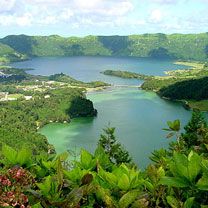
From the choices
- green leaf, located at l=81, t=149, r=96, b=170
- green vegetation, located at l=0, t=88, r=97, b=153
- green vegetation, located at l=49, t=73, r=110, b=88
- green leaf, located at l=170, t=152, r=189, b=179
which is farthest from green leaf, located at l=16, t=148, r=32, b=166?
green vegetation, located at l=49, t=73, r=110, b=88

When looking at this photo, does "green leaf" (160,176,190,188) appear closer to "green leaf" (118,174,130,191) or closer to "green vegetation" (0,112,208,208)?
"green vegetation" (0,112,208,208)

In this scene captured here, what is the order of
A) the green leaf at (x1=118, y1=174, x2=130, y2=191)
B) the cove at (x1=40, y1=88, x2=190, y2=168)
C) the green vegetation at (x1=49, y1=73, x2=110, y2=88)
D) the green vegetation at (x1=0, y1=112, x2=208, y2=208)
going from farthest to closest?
the green vegetation at (x1=49, y1=73, x2=110, y2=88)
the cove at (x1=40, y1=88, x2=190, y2=168)
the green leaf at (x1=118, y1=174, x2=130, y2=191)
the green vegetation at (x1=0, y1=112, x2=208, y2=208)

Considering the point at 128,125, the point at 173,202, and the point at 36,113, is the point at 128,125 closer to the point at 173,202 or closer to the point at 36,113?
the point at 36,113

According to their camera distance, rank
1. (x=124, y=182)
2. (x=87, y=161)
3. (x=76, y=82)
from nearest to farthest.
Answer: (x=124, y=182), (x=87, y=161), (x=76, y=82)

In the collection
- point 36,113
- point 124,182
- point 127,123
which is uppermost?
point 124,182

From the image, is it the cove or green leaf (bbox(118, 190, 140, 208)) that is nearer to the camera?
green leaf (bbox(118, 190, 140, 208))

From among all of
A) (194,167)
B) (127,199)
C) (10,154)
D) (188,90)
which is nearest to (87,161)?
(10,154)

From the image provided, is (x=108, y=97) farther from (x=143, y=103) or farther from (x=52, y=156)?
(x=52, y=156)

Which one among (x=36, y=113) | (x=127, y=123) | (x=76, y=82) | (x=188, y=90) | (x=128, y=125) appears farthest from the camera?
(x=76, y=82)

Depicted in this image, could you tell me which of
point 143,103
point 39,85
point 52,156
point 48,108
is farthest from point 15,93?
point 52,156

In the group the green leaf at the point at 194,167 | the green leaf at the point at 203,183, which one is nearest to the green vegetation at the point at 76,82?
the green leaf at the point at 194,167

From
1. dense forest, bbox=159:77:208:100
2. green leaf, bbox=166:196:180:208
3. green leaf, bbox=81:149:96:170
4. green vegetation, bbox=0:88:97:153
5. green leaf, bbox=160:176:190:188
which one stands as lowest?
green vegetation, bbox=0:88:97:153
